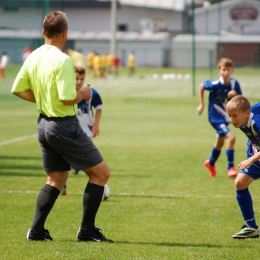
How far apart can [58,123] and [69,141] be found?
19cm

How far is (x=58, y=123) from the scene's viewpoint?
247 inches

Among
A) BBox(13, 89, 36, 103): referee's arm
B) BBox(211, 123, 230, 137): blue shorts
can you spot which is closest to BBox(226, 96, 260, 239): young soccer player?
BBox(13, 89, 36, 103): referee's arm

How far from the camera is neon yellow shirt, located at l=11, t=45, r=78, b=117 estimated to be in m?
6.09

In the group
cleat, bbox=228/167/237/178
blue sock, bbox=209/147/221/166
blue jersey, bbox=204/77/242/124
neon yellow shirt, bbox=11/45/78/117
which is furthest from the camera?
blue jersey, bbox=204/77/242/124

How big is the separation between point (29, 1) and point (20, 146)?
10.7m

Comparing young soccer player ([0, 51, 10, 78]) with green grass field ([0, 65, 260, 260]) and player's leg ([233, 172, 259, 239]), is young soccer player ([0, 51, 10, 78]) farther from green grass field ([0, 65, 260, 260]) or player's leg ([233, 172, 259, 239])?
player's leg ([233, 172, 259, 239])

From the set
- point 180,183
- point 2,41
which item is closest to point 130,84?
point 2,41

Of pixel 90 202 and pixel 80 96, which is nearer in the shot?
pixel 80 96

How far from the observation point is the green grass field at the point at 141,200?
6266mm

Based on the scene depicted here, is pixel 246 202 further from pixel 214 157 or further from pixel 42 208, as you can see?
pixel 214 157

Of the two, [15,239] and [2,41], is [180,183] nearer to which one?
[15,239]

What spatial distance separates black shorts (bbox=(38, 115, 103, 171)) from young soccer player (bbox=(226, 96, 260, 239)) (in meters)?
1.32

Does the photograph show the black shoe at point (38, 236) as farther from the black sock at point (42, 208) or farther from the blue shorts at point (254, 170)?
the blue shorts at point (254, 170)

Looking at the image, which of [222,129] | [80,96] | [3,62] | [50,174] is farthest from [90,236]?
[3,62]
